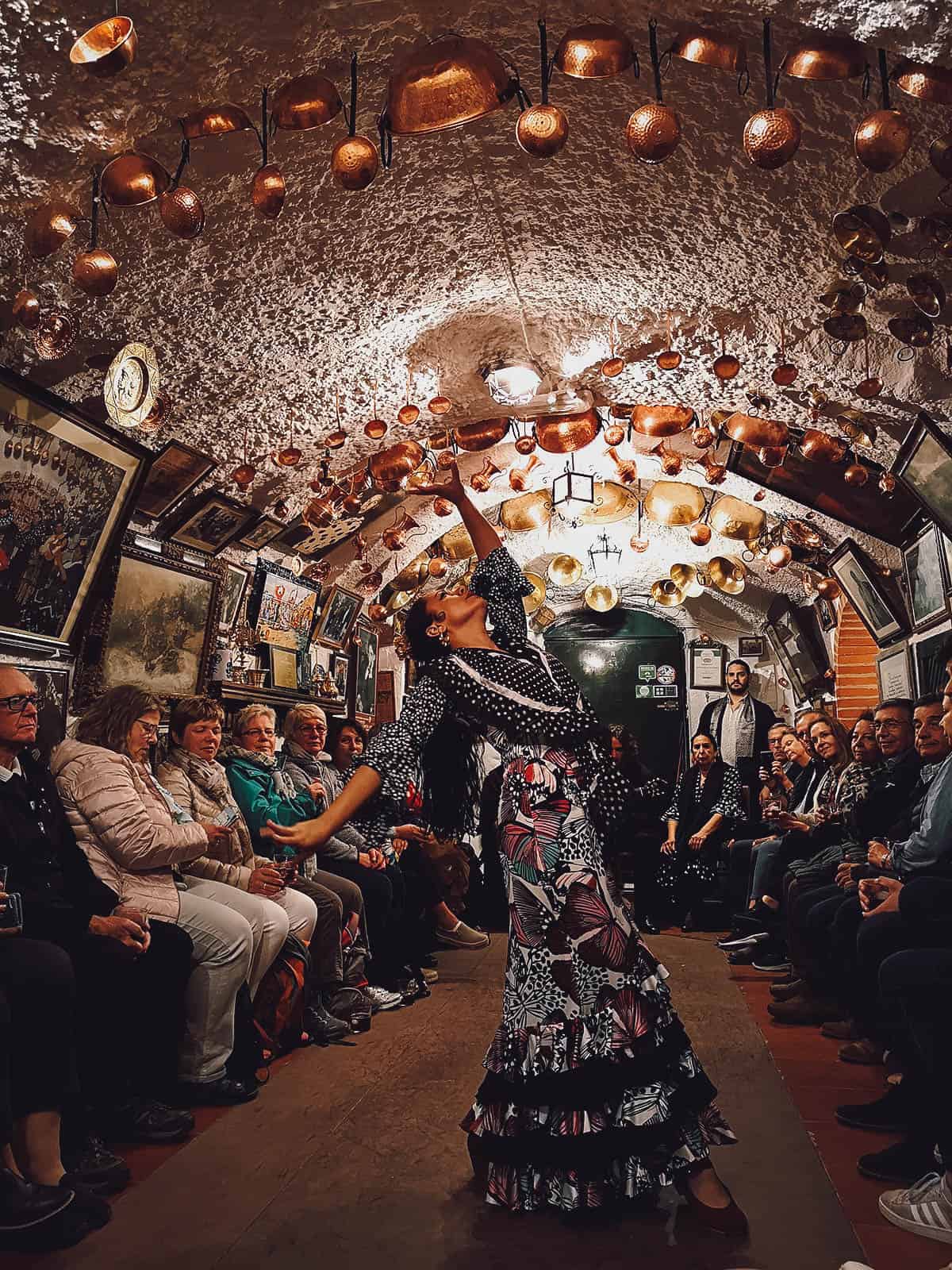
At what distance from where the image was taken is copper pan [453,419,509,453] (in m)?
6.06

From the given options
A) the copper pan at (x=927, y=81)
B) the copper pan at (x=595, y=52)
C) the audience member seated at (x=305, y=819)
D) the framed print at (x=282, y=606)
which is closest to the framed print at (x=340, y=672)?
the framed print at (x=282, y=606)

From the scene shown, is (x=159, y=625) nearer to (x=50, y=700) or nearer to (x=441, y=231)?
(x=50, y=700)

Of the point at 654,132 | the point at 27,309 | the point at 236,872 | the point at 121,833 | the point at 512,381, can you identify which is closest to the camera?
the point at 654,132

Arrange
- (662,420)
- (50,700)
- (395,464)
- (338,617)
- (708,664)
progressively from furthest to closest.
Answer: (708,664) → (338,617) → (395,464) → (662,420) → (50,700)

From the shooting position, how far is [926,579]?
19.9 ft

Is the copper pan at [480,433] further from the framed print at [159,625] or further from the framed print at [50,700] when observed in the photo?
the framed print at [50,700]

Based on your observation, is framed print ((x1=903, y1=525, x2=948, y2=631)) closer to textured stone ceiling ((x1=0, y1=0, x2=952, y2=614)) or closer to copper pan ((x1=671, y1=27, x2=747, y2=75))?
textured stone ceiling ((x1=0, y1=0, x2=952, y2=614))

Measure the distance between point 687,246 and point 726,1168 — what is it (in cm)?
369

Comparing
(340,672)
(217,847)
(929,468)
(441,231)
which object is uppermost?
(441,231)

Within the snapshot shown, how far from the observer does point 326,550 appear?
7781 mm

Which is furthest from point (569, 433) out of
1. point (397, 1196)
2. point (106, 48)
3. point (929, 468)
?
point (397, 1196)

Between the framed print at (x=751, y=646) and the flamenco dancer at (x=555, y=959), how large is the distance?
9.58 metres

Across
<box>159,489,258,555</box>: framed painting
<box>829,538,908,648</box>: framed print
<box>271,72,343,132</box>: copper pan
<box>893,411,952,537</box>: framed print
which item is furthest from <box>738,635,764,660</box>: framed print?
<box>271,72,343,132</box>: copper pan

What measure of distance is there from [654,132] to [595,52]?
307 mm
